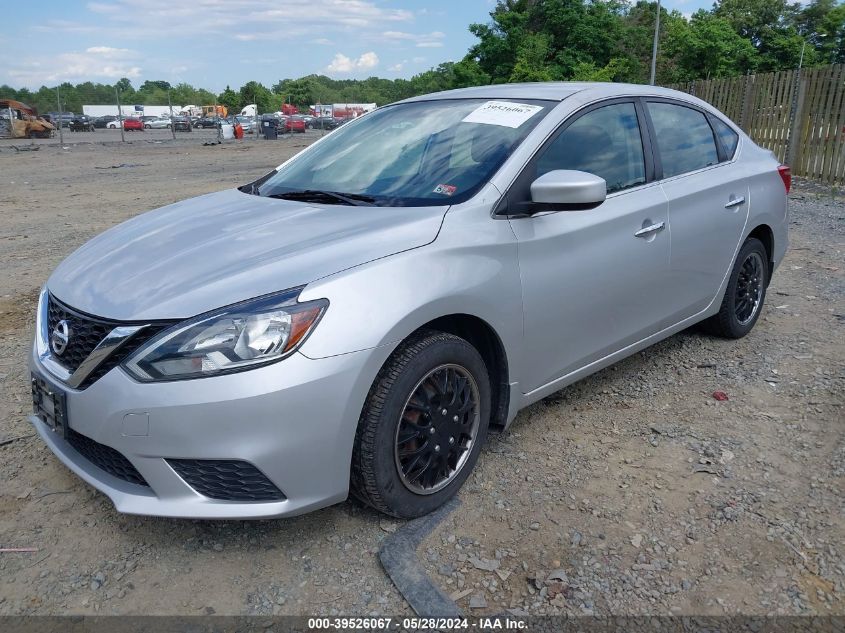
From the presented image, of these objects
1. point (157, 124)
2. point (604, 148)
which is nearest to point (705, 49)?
point (604, 148)

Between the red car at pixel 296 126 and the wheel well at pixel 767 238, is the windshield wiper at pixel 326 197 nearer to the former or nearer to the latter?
the wheel well at pixel 767 238

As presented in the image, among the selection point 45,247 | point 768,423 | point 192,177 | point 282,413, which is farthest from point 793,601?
point 192,177

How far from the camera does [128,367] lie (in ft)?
7.38

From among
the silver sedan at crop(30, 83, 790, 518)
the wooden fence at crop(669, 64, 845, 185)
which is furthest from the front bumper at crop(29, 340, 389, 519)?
the wooden fence at crop(669, 64, 845, 185)

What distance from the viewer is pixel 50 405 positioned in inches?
99.3

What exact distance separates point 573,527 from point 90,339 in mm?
1895

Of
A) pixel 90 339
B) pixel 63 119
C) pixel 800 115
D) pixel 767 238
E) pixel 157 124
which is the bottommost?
pixel 90 339

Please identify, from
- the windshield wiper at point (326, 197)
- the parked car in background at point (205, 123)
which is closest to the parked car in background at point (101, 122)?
the parked car in background at point (205, 123)

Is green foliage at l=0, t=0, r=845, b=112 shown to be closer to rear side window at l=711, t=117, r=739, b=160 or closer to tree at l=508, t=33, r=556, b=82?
tree at l=508, t=33, r=556, b=82

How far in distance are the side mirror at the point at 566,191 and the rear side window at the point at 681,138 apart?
3.67 ft

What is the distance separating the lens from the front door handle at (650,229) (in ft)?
11.3

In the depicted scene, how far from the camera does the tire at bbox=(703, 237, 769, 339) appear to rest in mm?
4434

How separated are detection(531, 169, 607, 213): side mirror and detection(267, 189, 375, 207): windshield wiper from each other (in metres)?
0.72

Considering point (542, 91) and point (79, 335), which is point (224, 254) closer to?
point (79, 335)
